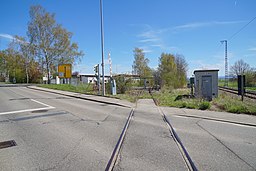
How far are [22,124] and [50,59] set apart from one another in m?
41.7

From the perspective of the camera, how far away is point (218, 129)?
21.6 ft

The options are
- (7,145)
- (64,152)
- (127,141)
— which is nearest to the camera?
(64,152)

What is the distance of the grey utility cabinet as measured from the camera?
51.4ft

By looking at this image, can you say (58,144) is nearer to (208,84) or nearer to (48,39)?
(208,84)

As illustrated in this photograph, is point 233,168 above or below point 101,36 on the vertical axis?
below

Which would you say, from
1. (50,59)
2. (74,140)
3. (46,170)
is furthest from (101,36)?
(50,59)

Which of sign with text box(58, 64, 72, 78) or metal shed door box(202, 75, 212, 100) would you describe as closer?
metal shed door box(202, 75, 212, 100)

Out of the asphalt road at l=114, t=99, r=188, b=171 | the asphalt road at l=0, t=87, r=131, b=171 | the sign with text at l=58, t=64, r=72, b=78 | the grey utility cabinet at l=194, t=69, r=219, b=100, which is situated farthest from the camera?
the sign with text at l=58, t=64, r=72, b=78

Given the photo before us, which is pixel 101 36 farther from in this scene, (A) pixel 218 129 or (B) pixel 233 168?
(B) pixel 233 168

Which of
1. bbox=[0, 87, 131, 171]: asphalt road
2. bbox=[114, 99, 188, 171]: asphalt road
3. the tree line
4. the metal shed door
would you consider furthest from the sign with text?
bbox=[114, 99, 188, 171]: asphalt road

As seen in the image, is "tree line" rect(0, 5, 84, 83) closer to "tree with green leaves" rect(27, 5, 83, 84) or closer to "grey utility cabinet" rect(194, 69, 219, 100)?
"tree with green leaves" rect(27, 5, 83, 84)

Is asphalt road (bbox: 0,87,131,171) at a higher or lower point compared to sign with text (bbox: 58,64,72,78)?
lower

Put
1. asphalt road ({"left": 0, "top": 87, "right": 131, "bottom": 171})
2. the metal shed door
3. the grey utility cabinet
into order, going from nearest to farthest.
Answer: asphalt road ({"left": 0, "top": 87, "right": 131, "bottom": 171}) → the grey utility cabinet → the metal shed door

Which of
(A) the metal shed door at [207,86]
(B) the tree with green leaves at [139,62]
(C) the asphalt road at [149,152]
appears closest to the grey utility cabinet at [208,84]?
(A) the metal shed door at [207,86]
